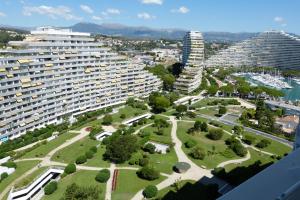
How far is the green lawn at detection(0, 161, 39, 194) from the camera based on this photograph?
5139 centimetres

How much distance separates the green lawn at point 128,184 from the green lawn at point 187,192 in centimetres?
337

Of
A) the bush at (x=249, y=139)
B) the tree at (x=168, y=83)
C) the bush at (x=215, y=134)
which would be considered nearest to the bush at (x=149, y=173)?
the bush at (x=215, y=134)

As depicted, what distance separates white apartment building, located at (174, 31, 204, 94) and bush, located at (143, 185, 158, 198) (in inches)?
3171

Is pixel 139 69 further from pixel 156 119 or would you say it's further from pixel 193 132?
pixel 193 132

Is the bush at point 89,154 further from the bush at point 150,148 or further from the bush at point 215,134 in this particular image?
the bush at point 215,134

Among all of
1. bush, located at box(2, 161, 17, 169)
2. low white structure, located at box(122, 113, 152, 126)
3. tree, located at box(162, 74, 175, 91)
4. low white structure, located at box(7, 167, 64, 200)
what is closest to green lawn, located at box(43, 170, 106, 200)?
low white structure, located at box(7, 167, 64, 200)

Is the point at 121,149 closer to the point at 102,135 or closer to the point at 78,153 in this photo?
the point at 78,153

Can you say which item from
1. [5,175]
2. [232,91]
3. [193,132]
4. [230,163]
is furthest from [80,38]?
[232,91]

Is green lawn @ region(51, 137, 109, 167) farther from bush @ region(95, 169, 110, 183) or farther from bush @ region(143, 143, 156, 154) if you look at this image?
bush @ region(143, 143, 156, 154)

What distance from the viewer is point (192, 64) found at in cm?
15288

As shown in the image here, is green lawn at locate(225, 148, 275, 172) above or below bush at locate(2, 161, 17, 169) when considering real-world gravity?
above

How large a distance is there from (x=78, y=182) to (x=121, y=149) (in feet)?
33.5

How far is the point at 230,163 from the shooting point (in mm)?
59656

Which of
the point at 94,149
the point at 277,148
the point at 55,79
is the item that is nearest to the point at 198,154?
the point at 277,148
